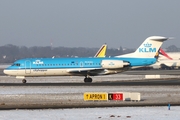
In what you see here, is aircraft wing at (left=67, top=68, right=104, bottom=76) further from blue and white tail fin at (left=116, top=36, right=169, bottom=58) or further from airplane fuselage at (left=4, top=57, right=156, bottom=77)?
blue and white tail fin at (left=116, top=36, right=169, bottom=58)

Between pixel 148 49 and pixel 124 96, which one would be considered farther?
pixel 148 49

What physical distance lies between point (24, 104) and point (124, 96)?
7.07 m

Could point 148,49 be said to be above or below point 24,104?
above

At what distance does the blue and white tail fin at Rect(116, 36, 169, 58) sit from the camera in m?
59.5

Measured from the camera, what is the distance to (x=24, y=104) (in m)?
32.4

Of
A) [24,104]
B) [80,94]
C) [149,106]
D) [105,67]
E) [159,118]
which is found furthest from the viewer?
[105,67]

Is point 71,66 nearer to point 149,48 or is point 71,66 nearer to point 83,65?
point 83,65

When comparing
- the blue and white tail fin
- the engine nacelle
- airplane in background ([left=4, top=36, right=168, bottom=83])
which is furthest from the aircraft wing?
the blue and white tail fin

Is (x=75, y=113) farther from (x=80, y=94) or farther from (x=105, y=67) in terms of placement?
(x=105, y=67)

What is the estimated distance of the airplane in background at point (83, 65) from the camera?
57.3m

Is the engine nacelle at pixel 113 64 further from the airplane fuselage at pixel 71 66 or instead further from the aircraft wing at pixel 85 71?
the aircraft wing at pixel 85 71

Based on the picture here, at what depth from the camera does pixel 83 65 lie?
57906mm

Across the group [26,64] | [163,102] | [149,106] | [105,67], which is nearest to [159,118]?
[149,106]

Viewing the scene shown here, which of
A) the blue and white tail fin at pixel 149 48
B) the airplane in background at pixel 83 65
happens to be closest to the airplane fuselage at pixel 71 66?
the airplane in background at pixel 83 65
